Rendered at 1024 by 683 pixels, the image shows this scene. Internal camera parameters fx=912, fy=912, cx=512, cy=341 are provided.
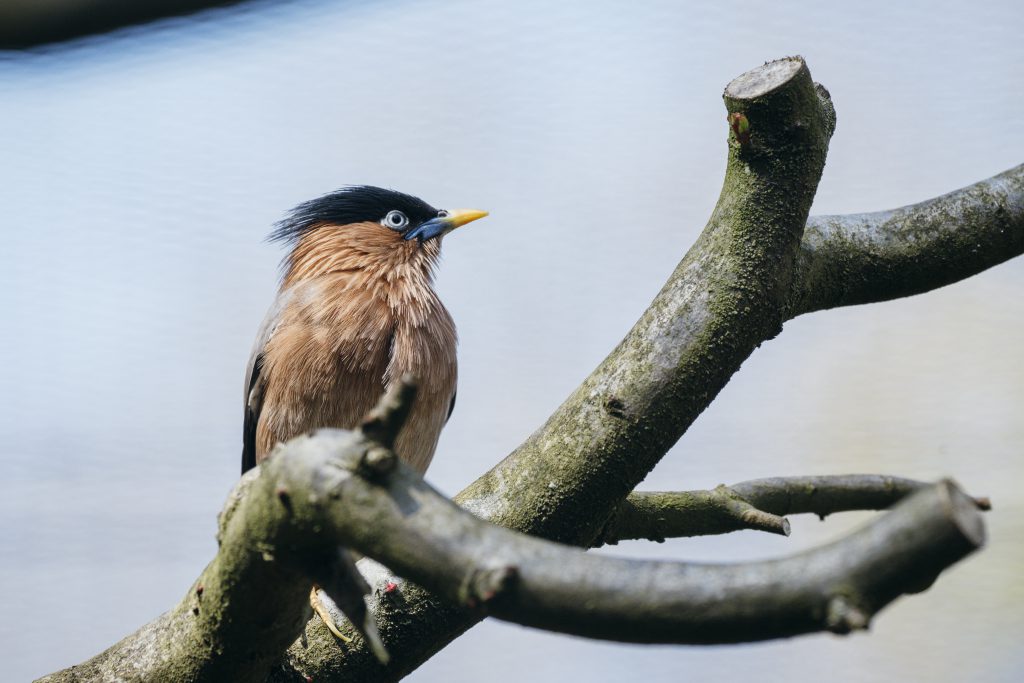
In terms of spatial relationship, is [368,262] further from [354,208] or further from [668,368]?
[668,368]

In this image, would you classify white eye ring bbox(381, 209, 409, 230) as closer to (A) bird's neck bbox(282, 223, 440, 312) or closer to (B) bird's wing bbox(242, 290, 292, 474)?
(A) bird's neck bbox(282, 223, 440, 312)

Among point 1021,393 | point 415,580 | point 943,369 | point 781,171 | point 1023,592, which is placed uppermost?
point 781,171

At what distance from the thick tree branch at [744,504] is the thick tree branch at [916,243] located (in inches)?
17.6

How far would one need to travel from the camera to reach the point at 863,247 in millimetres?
1926

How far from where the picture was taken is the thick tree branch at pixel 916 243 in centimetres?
191

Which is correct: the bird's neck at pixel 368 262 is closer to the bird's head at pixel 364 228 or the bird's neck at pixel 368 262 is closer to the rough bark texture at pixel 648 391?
the bird's head at pixel 364 228

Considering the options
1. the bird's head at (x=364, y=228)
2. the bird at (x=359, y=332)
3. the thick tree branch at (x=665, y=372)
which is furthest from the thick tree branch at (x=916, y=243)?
the bird's head at (x=364, y=228)

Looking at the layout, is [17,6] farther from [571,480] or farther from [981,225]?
[981,225]

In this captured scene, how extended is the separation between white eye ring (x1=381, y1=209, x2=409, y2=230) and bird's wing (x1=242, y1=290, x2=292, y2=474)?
0.44 meters

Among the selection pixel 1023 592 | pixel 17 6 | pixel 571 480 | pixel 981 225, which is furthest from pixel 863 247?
pixel 17 6

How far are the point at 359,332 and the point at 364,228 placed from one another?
67 cm

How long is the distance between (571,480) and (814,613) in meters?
0.87

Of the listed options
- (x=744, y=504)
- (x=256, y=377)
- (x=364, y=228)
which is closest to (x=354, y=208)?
(x=364, y=228)

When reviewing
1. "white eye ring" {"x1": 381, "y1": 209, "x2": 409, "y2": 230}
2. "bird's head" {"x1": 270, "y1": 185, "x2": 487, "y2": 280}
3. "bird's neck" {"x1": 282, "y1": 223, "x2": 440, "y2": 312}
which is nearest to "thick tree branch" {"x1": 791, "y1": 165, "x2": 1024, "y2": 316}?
"bird's neck" {"x1": 282, "y1": 223, "x2": 440, "y2": 312}
